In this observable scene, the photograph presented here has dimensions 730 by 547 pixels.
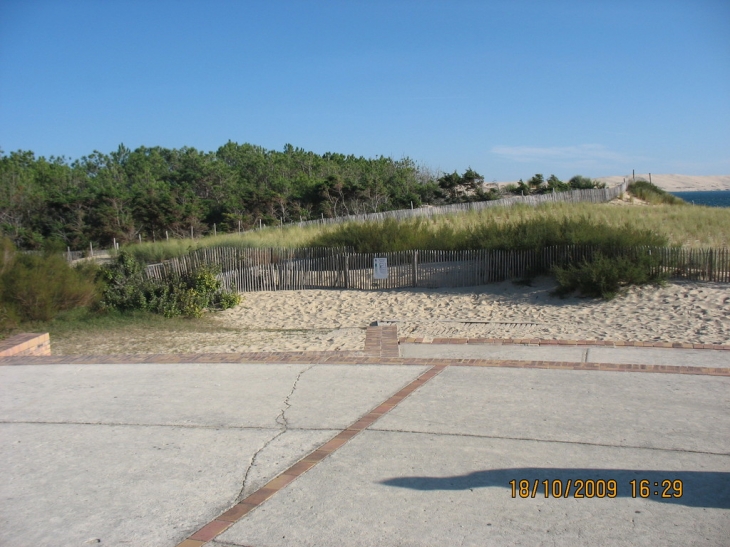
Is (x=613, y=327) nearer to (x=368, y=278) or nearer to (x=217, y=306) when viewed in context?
(x=368, y=278)

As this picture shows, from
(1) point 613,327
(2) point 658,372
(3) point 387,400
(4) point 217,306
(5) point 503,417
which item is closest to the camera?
(5) point 503,417

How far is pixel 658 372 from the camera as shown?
6.99 meters

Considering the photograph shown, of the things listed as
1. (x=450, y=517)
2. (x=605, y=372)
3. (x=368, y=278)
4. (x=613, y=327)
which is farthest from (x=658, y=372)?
(x=368, y=278)

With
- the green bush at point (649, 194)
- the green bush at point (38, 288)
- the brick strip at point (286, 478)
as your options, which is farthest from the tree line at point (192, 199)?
the brick strip at point (286, 478)

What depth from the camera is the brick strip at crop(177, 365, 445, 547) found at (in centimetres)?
356

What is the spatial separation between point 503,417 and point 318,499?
6.69ft

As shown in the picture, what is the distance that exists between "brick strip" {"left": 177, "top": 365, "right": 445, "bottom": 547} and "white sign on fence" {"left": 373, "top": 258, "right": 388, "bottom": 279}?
43.6 ft

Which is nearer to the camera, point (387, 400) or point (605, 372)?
point (387, 400)

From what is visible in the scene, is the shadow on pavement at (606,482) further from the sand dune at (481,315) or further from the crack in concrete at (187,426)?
the sand dune at (481,315)


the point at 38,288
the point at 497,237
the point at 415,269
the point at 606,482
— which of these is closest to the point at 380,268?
the point at 415,269

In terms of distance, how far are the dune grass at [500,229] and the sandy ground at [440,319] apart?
273cm

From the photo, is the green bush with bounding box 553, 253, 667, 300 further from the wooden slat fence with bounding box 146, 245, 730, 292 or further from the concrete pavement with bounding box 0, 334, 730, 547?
the concrete pavement with bounding box 0, 334, 730, 547

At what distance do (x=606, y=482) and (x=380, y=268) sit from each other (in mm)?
15655

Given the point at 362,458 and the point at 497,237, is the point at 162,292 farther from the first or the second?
the point at 362,458
